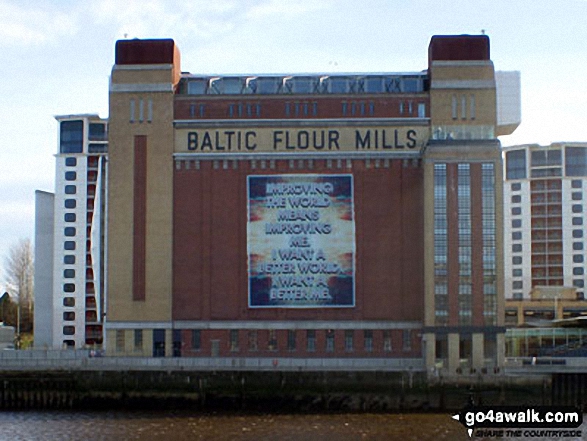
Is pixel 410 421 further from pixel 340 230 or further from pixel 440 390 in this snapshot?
pixel 340 230

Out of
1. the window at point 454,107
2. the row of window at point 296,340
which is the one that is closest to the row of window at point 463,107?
the window at point 454,107

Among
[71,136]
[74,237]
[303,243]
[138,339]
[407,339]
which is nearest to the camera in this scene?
[407,339]

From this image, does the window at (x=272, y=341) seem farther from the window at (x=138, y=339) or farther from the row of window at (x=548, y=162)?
the row of window at (x=548, y=162)

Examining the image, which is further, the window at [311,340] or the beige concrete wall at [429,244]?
the window at [311,340]

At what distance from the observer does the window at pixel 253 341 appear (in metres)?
85.1

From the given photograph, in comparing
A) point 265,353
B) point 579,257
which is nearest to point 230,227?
point 265,353

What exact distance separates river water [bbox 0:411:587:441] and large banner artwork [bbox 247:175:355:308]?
15.9 metres

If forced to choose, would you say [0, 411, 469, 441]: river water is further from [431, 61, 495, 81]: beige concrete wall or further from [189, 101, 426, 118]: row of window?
[431, 61, 495, 81]: beige concrete wall

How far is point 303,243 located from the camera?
84688mm

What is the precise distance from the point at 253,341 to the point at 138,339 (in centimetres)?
1005

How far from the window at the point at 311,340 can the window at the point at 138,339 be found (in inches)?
571

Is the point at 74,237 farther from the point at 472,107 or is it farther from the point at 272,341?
the point at 472,107

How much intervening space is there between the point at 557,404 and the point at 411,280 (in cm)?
1686

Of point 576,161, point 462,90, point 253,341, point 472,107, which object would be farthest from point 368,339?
point 576,161
